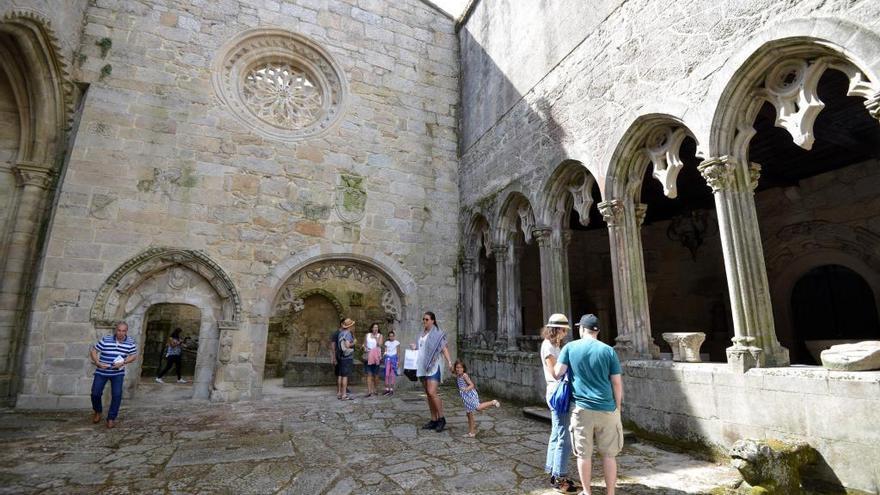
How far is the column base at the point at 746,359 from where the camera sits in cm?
385

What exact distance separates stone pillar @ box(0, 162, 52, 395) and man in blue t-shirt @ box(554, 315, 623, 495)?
25.7 ft

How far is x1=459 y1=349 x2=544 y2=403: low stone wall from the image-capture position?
656 cm

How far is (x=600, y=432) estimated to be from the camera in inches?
114

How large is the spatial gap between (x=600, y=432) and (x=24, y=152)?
8940mm

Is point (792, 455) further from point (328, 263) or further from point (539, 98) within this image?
point (328, 263)

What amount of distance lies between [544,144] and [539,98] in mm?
879

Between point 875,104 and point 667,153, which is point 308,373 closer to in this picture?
point 667,153

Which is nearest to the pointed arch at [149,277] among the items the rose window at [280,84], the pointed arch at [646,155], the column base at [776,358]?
the rose window at [280,84]

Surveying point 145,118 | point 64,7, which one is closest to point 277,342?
point 145,118

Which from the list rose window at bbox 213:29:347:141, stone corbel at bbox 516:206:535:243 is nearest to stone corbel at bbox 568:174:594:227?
stone corbel at bbox 516:206:535:243

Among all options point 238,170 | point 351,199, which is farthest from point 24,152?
point 351,199

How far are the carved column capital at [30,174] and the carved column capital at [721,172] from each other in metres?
9.29

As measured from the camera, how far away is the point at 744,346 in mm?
3949

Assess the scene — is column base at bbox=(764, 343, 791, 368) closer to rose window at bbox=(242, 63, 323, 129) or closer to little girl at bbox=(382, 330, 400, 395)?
little girl at bbox=(382, 330, 400, 395)
